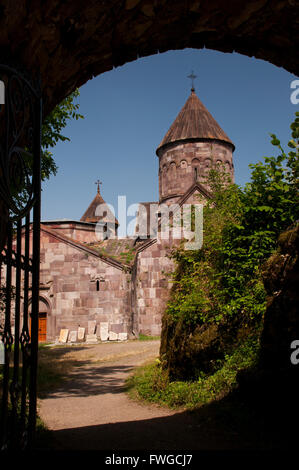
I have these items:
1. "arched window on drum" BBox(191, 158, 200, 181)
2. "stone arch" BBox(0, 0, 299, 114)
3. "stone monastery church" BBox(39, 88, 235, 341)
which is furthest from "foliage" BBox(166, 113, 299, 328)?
"arched window on drum" BBox(191, 158, 200, 181)

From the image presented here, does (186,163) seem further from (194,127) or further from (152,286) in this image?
(152,286)

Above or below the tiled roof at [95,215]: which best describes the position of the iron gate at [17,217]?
below

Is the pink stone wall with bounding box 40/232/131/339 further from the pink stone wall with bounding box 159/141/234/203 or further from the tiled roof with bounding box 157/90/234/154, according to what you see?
the tiled roof with bounding box 157/90/234/154

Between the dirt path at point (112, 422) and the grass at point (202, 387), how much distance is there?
299mm

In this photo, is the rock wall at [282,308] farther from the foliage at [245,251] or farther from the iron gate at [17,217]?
the iron gate at [17,217]

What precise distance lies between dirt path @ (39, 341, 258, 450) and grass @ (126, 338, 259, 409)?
30 cm

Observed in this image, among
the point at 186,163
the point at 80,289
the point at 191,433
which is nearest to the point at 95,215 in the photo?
the point at 186,163

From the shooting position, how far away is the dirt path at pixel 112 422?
4.79 meters

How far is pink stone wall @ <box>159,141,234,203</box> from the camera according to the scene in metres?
26.0

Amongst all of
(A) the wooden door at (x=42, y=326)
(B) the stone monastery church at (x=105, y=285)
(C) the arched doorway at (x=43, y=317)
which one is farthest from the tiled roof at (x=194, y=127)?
(A) the wooden door at (x=42, y=326)

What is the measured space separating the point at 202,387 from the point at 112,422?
1698 millimetres

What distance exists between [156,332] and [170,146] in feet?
42.5

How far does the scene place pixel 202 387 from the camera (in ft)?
22.7

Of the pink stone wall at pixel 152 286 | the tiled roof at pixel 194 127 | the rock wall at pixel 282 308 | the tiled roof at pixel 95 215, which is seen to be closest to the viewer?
the rock wall at pixel 282 308
